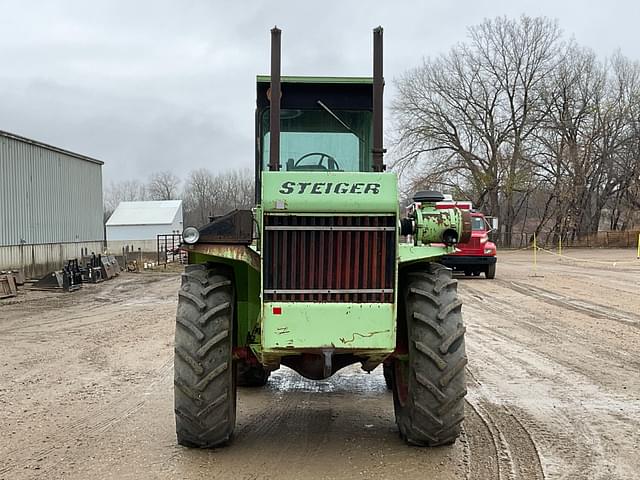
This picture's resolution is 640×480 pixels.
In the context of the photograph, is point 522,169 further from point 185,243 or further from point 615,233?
point 185,243

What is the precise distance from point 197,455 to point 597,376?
16.4 ft

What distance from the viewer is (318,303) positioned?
473 centimetres

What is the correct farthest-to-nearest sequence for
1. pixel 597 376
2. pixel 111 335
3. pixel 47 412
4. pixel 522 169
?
pixel 522 169 → pixel 111 335 → pixel 597 376 → pixel 47 412

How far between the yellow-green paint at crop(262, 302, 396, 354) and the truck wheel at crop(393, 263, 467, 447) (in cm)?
29

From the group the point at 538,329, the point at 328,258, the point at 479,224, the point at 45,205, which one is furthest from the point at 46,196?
the point at 328,258

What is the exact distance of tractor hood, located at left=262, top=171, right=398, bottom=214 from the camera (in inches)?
185

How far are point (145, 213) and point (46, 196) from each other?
1639 inches

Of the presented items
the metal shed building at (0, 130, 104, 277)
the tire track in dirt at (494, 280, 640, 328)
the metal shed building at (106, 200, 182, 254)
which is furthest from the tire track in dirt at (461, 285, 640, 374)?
the metal shed building at (106, 200, 182, 254)

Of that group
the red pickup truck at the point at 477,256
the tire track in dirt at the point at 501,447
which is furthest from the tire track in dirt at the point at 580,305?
the tire track in dirt at the point at 501,447

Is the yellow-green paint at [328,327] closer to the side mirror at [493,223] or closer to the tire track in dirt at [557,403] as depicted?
the tire track in dirt at [557,403]

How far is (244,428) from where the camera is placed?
5.93 metres

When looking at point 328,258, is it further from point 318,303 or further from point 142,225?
point 142,225

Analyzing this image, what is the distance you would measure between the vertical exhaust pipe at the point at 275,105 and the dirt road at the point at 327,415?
224 centimetres

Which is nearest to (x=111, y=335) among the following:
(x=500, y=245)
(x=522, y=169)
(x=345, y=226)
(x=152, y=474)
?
(x=152, y=474)
